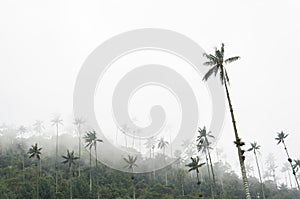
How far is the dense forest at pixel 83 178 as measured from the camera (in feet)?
248

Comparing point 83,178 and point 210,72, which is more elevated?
point 210,72

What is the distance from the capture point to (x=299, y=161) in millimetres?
99125

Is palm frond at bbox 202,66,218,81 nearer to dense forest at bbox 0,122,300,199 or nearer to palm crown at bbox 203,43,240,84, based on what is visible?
palm crown at bbox 203,43,240,84

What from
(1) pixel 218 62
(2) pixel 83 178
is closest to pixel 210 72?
(1) pixel 218 62

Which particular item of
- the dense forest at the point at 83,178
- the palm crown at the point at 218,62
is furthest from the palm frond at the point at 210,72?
the dense forest at the point at 83,178

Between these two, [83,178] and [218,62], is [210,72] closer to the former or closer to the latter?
[218,62]

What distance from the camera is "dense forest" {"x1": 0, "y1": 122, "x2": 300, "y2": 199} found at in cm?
7562

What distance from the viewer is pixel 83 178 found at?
277 ft

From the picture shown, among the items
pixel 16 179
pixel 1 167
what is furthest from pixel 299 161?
pixel 1 167

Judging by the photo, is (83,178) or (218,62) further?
(83,178)

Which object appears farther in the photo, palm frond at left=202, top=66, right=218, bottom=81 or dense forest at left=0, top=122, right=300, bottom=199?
dense forest at left=0, top=122, right=300, bottom=199

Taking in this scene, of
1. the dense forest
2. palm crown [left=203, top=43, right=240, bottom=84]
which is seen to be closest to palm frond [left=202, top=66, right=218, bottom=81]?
palm crown [left=203, top=43, right=240, bottom=84]

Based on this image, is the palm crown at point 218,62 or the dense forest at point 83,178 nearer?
the palm crown at point 218,62

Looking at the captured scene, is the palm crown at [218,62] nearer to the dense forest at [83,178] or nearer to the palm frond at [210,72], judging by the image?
the palm frond at [210,72]
